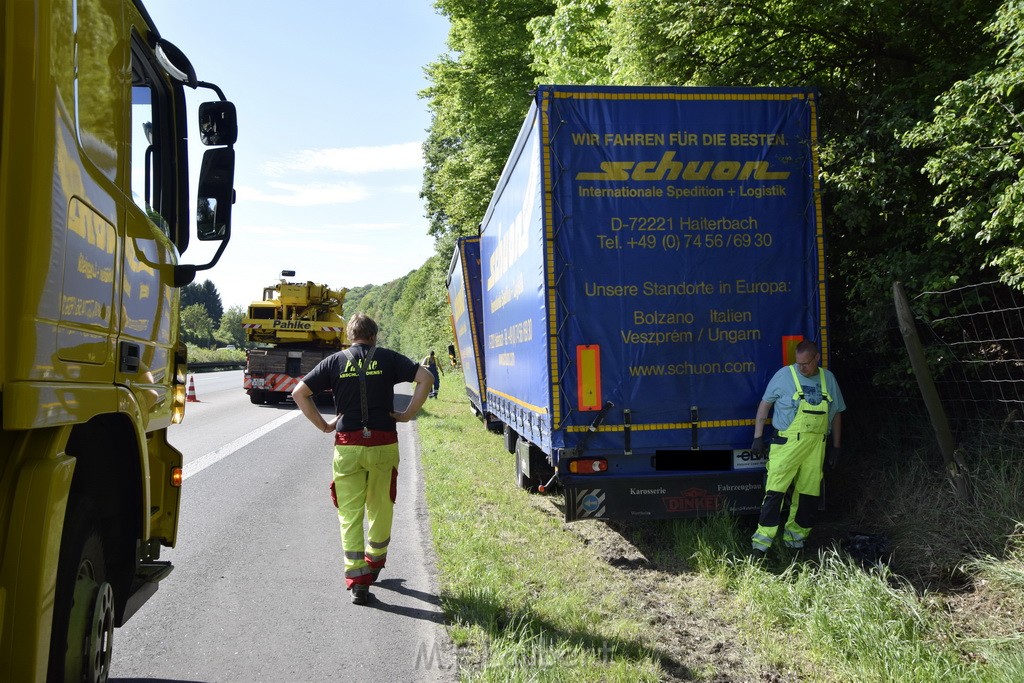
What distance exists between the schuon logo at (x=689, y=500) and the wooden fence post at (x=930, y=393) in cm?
163

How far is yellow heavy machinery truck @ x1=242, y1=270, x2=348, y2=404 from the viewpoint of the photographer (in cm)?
2016

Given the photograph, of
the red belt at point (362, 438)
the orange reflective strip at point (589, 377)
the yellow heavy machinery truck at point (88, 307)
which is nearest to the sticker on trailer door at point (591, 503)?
the orange reflective strip at point (589, 377)

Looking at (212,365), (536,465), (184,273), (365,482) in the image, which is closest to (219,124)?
(184,273)

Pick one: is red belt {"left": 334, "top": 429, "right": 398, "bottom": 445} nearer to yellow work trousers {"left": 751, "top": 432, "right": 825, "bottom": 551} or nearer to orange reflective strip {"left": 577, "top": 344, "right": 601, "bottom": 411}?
orange reflective strip {"left": 577, "top": 344, "right": 601, "bottom": 411}

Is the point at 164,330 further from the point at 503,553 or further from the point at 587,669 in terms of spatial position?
the point at 503,553

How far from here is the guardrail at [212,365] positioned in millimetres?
47875

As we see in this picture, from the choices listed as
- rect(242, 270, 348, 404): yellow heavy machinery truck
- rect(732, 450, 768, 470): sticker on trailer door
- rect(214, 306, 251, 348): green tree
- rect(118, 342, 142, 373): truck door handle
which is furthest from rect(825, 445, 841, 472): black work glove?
rect(214, 306, 251, 348): green tree

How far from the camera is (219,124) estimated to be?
3.71m

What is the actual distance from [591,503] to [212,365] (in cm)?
5058

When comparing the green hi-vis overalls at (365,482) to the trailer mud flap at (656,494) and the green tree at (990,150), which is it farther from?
the green tree at (990,150)

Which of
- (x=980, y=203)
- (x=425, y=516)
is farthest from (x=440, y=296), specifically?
(x=980, y=203)

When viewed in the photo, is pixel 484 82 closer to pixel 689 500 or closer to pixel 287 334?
pixel 287 334

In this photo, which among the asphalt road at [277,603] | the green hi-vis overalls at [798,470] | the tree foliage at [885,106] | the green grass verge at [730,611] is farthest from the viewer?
the green hi-vis overalls at [798,470]

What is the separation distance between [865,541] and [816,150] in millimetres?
2814
